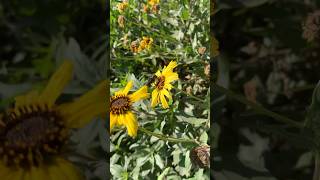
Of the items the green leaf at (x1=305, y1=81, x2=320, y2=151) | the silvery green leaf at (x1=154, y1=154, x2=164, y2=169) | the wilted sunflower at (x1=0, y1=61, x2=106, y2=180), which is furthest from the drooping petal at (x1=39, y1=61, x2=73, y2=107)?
the green leaf at (x1=305, y1=81, x2=320, y2=151)

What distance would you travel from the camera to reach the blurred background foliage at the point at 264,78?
137 centimetres

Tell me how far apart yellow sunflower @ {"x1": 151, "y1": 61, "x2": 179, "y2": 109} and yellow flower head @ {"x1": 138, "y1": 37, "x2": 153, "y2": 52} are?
0.05 m

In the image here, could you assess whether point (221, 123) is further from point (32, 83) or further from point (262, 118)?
point (32, 83)

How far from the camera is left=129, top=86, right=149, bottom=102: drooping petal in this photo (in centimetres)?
130

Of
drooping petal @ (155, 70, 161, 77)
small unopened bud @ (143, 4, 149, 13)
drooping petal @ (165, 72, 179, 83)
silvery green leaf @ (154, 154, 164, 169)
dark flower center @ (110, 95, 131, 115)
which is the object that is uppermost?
small unopened bud @ (143, 4, 149, 13)

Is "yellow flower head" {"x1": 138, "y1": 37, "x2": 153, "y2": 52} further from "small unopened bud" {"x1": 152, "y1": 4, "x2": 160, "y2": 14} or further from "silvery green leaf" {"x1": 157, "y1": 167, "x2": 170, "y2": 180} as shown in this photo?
"silvery green leaf" {"x1": 157, "y1": 167, "x2": 170, "y2": 180}

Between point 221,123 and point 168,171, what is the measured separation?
19cm

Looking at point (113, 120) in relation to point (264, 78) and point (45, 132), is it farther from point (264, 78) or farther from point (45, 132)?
point (264, 78)

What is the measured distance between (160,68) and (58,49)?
237 mm

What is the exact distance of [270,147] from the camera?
147cm

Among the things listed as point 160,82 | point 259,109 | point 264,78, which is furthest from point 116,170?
point 264,78

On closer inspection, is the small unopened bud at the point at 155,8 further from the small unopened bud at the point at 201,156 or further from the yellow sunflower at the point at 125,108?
the small unopened bud at the point at 201,156

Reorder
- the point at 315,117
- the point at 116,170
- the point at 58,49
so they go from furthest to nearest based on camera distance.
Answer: the point at 58,49 < the point at 116,170 < the point at 315,117

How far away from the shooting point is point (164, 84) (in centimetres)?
129
